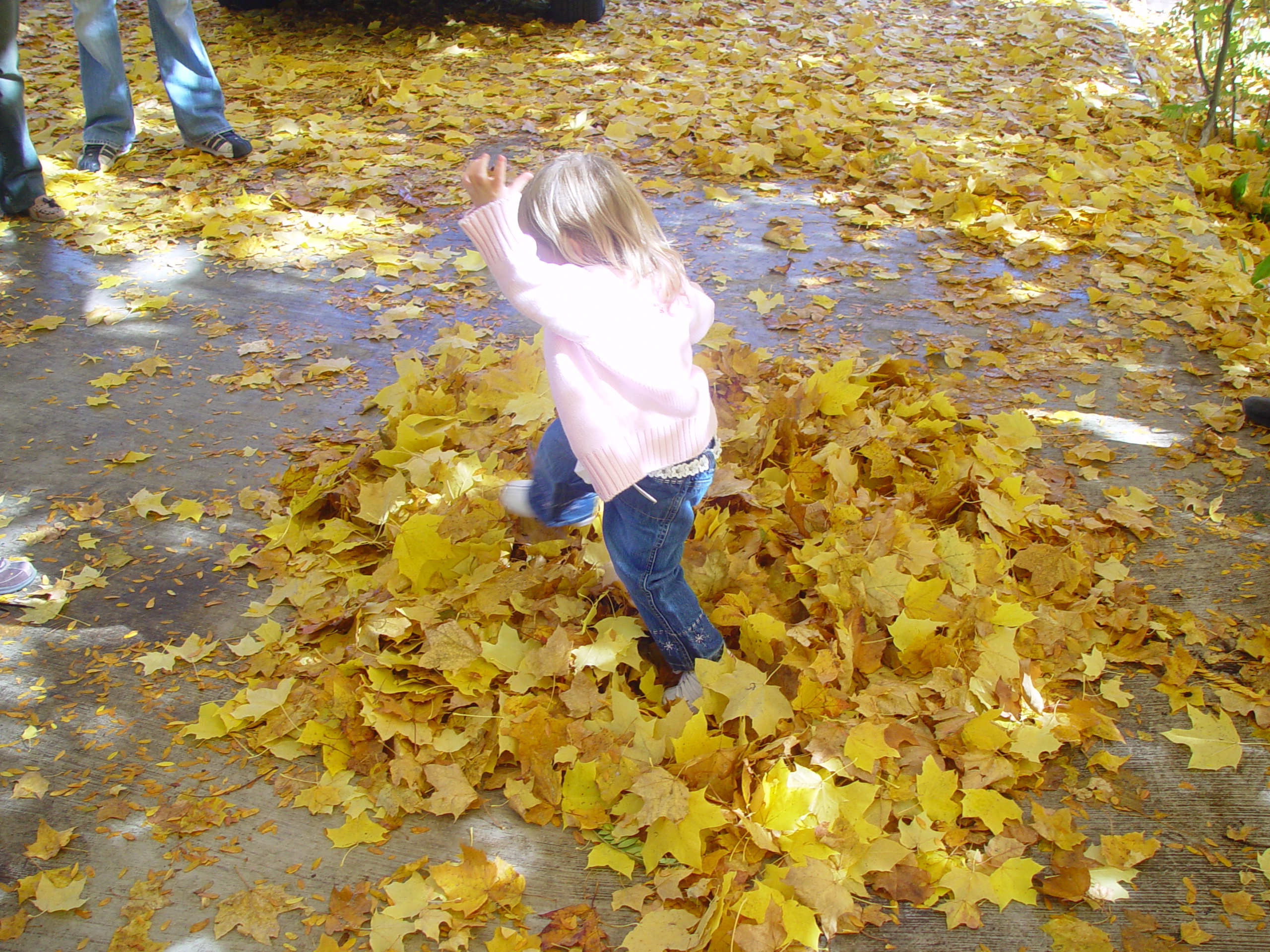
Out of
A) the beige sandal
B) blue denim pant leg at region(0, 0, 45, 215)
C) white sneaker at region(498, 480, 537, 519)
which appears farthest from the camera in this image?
the beige sandal

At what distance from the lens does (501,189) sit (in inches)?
62.5

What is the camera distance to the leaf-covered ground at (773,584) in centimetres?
158

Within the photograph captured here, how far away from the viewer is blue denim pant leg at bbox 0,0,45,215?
3.63 metres

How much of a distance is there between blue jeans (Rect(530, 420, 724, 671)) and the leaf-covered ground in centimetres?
11

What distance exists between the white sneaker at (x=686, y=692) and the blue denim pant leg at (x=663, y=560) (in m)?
0.03

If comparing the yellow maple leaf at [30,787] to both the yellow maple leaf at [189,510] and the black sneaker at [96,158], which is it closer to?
the yellow maple leaf at [189,510]

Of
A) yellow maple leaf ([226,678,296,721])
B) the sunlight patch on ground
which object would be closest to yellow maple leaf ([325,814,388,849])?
yellow maple leaf ([226,678,296,721])

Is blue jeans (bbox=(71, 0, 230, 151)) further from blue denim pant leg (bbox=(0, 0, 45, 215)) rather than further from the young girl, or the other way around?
the young girl

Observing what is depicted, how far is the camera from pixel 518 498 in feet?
7.22

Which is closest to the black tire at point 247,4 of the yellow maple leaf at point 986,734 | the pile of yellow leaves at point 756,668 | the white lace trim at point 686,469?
the pile of yellow leaves at point 756,668

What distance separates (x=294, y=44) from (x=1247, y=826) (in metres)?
6.71

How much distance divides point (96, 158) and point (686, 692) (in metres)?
4.19

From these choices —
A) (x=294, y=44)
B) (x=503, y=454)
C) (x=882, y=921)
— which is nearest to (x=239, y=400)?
(x=503, y=454)

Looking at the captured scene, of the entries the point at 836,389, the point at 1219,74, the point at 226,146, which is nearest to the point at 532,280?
the point at 836,389
